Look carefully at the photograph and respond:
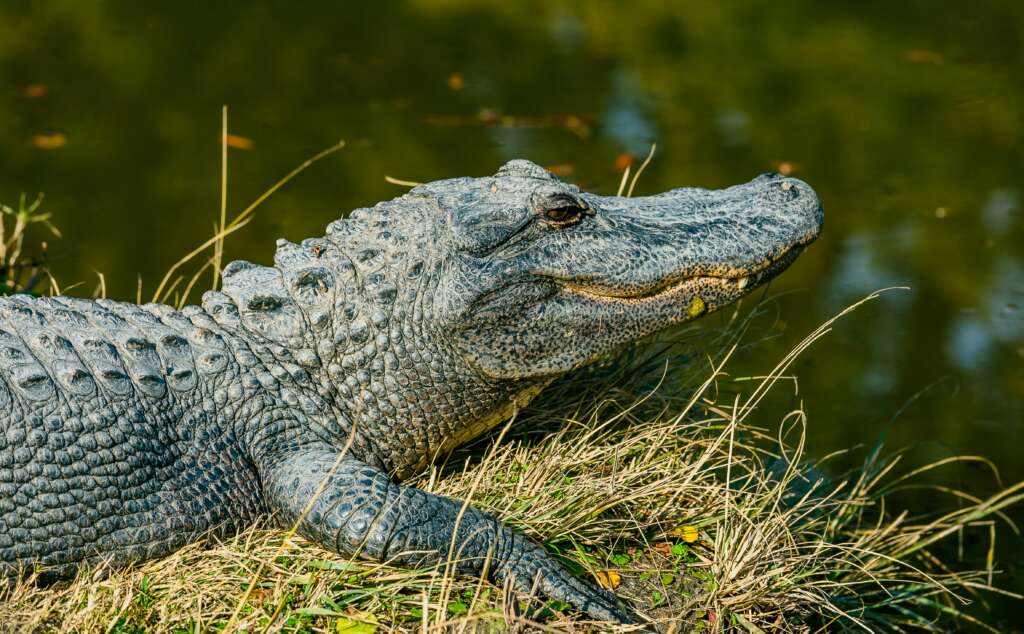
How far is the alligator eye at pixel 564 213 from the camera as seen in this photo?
12.5ft

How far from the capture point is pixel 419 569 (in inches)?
136

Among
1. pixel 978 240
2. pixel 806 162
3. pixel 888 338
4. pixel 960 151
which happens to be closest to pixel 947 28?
pixel 960 151

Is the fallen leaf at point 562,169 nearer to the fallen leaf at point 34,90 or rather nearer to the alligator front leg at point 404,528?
the fallen leaf at point 34,90

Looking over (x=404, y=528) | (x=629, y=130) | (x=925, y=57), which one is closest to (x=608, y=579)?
(x=404, y=528)

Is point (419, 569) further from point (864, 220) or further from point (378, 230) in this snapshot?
point (864, 220)

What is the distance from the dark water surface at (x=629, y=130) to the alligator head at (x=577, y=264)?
2520 mm

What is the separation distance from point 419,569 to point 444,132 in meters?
6.06

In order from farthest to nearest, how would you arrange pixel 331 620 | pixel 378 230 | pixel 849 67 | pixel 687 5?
pixel 687 5
pixel 849 67
pixel 378 230
pixel 331 620

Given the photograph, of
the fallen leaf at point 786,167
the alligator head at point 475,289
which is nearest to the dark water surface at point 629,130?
the fallen leaf at point 786,167

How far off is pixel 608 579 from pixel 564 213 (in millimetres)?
1194

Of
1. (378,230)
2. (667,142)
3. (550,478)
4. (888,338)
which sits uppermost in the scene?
(378,230)

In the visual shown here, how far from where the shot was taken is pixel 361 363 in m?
3.80

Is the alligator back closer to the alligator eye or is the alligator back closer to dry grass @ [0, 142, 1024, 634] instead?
dry grass @ [0, 142, 1024, 634]

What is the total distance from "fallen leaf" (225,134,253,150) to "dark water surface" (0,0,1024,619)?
0.04 metres
